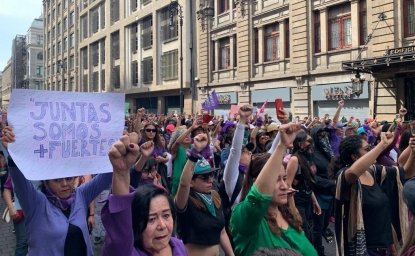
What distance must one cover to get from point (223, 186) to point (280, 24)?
19.4m

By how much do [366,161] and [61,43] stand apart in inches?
2650

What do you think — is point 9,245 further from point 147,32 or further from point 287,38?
point 147,32

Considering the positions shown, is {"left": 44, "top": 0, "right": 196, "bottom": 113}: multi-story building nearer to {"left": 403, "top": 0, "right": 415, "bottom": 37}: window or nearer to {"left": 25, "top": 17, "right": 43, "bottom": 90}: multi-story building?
{"left": 403, "top": 0, "right": 415, "bottom": 37}: window

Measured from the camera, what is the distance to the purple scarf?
282cm

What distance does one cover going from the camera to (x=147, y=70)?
36.1 m

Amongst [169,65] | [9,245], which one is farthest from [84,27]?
[9,245]

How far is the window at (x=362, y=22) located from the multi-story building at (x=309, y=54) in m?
0.04

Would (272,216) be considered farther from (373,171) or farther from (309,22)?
(309,22)

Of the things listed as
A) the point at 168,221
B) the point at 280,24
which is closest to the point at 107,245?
the point at 168,221

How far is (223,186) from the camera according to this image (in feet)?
13.9

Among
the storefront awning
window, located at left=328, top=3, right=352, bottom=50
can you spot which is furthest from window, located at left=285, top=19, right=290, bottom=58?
the storefront awning

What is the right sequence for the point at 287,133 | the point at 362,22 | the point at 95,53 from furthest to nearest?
the point at 95,53 < the point at 362,22 < the point at 287,133

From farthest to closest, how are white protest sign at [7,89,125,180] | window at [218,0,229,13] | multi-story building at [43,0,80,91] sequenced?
multi-story building at [43,0,80,91] → window at [218,0,229,13] → white protest sign at [7,89,125,180]

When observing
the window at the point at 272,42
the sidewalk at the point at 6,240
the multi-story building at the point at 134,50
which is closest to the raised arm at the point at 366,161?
the sidewalk at the point at 6,240
